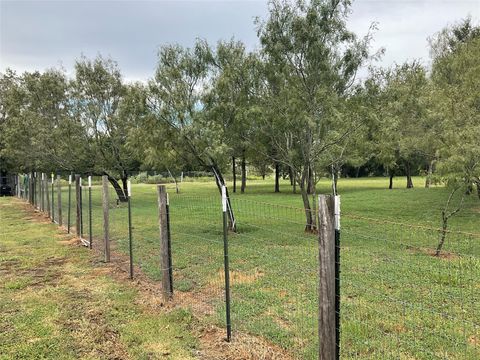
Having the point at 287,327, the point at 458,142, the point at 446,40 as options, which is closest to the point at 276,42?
the point at 458,142

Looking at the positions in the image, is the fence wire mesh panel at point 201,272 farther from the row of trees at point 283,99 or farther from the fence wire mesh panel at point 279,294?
the row of trees at point 283,99

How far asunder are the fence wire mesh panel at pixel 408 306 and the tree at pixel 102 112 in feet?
50.0

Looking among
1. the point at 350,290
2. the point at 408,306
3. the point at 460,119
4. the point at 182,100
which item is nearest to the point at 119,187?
the point at 182,100

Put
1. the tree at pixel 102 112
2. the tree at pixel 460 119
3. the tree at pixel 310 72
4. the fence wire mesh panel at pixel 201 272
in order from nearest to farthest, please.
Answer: the fence wire mesh panel at pixel 201 272
the tree at pixel 460 119
the tree at pixel 310 72
the tree at pixel 102 112

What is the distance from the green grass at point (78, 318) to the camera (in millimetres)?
4086

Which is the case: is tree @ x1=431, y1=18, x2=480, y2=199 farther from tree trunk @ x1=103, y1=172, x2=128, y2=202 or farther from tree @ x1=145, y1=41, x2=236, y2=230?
tree trunk @ x1=103, y1=172, x2=128, y2=202

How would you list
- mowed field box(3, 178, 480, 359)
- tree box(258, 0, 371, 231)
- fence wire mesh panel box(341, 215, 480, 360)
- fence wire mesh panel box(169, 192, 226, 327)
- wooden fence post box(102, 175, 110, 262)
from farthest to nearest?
tree box(258, 0, 371, 231)
wooden fence post box(102, 175, 110, 262)
fence wire mesh panel box(169, 192, 226, 327)
mowed field box(3, 178, 480, 359)
fence wire mesh panel box(341, 215, 480, 360)

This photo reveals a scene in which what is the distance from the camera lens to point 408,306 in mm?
4367

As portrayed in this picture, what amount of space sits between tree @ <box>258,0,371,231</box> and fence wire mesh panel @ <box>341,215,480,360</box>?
3.66 metres

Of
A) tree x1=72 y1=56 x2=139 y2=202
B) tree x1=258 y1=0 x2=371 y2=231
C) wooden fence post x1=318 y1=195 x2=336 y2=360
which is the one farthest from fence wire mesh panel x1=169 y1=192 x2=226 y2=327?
tree x1=72 y1=56 x2=139 y2=202

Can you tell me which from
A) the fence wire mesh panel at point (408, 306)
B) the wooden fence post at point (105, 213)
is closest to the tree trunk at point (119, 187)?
the wooden fence post at point (105, 213)

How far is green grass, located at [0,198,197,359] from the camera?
409 cm

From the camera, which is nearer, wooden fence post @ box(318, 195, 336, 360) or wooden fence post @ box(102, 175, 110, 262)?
wooden fence post @ box(318, 195, 336, 360)

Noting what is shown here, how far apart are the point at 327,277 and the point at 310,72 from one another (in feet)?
30.5
